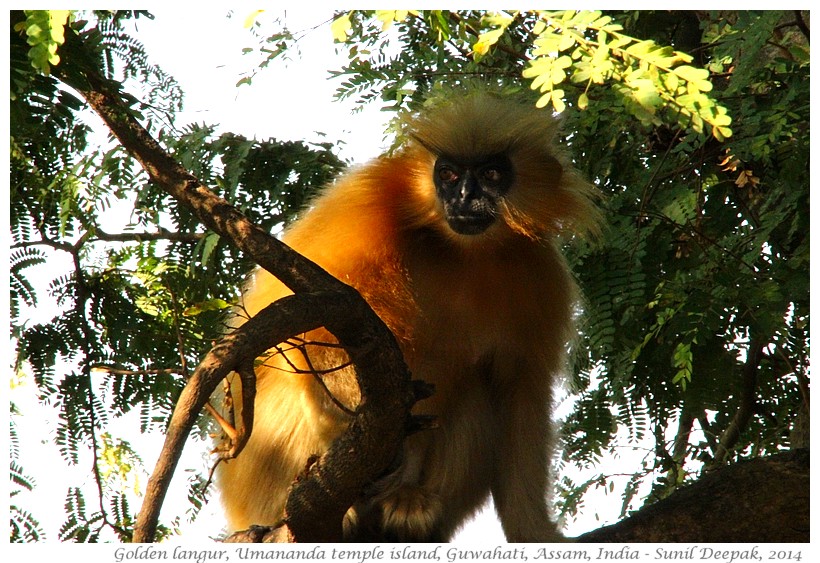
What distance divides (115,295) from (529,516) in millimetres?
2120

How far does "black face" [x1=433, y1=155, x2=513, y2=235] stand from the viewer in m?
4.27

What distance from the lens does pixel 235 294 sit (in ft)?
16.1

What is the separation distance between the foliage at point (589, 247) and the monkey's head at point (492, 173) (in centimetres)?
21

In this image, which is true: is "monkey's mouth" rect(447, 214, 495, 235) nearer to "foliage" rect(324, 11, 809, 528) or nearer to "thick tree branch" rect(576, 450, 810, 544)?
"foliage" rect(324, 11, 809, 528)

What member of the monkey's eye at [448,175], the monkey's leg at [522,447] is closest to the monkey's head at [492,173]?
the monkey's eye at [448,175]

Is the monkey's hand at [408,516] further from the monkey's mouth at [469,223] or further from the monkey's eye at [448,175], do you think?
the monkey's eye at [448,175]

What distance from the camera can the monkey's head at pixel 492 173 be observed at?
434cm

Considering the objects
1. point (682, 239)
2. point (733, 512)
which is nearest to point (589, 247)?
point (682, 239)

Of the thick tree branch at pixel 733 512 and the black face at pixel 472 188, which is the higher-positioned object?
the black face at pixel 472 188

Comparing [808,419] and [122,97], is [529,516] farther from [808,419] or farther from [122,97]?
[122,97]

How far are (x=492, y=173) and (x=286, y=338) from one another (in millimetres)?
1900

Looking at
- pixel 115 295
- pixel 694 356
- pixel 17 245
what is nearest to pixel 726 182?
pixel 694 356

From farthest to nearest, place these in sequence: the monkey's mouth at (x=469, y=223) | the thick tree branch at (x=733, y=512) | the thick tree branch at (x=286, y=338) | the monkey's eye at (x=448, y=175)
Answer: the monkey's eye at (x=448, y=175) → the monkey's mouth at (x=469, y=223) → the thick tree branch at (x=733, y=512) → the thick tree branch at (x=286, y=338)

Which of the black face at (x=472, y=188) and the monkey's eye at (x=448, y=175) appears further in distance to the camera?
the monkey's eye at (x=448, y=175)
